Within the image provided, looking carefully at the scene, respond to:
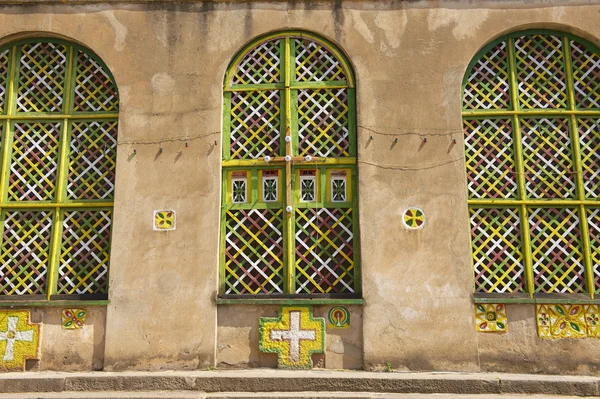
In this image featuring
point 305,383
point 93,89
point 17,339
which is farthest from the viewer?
point 93,89

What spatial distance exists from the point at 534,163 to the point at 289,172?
298 centimetres

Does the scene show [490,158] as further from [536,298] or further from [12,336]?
[12,336]

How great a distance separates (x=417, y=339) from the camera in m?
7.70

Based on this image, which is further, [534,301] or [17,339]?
[17,339]

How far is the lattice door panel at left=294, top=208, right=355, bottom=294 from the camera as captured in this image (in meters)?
7.97

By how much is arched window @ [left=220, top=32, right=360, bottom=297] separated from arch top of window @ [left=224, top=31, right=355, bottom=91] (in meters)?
0.01

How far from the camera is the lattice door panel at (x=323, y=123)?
833 centimetres

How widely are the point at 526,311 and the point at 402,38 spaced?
3.60 meters

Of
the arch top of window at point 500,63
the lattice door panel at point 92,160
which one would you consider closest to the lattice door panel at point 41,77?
the lattice door panel at point 92,160

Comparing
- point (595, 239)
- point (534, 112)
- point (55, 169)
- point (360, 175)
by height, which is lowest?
point (595, 239)

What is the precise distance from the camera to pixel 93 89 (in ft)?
28.5

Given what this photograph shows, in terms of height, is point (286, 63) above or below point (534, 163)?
above

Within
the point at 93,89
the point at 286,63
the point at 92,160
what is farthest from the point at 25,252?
the point at 286,63

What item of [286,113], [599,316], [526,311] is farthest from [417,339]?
[286,113]
